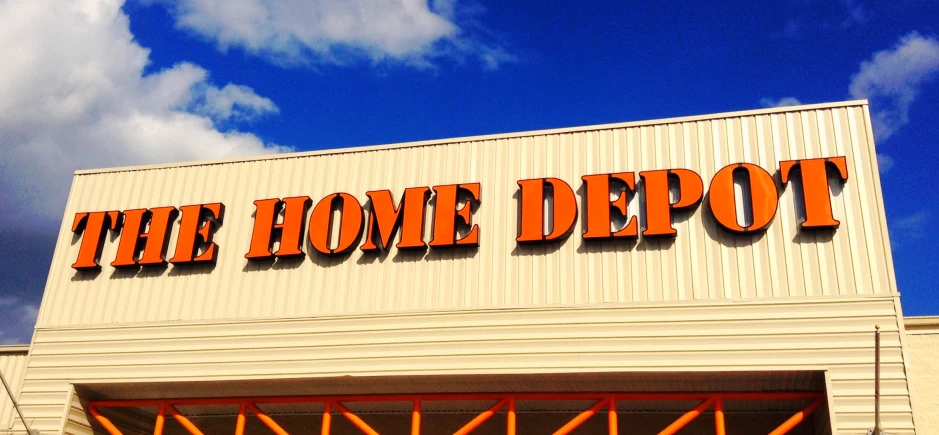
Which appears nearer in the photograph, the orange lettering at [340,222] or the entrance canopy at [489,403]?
the entrance canopy at [489,403]

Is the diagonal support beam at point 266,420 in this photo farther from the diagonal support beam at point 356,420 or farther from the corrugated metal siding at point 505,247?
the corrugated metal siding at point 505,247

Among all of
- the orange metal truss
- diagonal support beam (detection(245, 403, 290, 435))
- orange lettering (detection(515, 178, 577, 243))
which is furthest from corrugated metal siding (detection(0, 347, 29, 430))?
orange lettering (detection(515, 178, 577, 243))

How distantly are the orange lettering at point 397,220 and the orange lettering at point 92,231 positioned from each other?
757 centimetres

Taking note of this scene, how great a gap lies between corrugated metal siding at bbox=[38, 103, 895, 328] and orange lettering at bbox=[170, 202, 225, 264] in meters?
0.31

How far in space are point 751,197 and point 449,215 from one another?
22.2 ft

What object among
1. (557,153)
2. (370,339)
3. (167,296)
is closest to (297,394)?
(370,339)

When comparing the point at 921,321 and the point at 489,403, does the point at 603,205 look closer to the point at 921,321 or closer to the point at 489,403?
the point at 489,403

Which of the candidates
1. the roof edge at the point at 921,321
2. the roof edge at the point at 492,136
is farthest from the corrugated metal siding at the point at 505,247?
the roof edge at the point at 921,321

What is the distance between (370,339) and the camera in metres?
19.0

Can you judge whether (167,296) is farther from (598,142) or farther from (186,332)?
(598,142)

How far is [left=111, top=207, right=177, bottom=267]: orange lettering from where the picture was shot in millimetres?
21656

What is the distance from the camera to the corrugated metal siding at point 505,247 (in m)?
A: 17.3

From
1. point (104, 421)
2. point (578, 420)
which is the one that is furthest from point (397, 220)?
point (104, 421)

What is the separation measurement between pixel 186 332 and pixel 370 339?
4873mm
